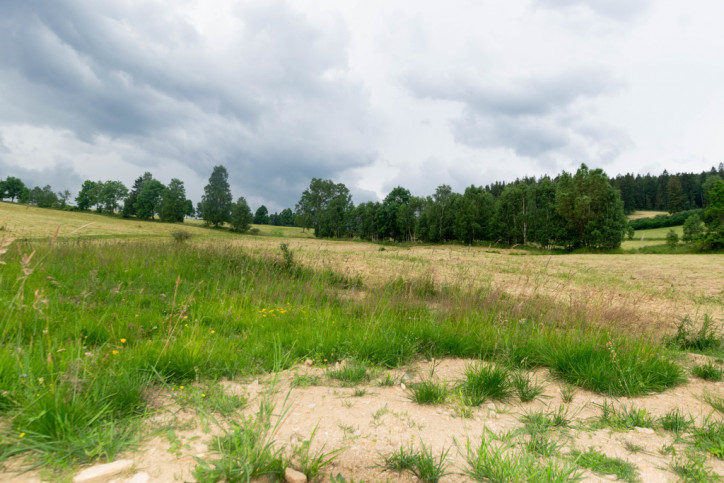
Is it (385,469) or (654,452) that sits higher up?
(385,469)

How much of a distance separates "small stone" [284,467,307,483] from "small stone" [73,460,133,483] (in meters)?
0.86

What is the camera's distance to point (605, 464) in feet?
6.77

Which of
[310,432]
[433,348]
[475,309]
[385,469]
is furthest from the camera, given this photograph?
[475,309]

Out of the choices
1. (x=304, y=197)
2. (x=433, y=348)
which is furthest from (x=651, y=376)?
(x=304, y=197)

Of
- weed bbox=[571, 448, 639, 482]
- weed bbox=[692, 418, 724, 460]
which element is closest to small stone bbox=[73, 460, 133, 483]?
weed bbox=[571, 448, 639, 482]

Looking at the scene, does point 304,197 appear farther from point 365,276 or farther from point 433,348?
point 433,348

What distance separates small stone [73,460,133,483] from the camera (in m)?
1.60

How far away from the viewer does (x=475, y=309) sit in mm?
5348

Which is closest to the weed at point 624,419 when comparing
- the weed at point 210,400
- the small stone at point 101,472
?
the weed at point 210,400

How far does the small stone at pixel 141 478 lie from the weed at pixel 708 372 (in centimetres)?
559

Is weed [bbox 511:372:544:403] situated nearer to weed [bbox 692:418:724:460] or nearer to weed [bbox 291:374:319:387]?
weed [bbox 692:418:724:460]

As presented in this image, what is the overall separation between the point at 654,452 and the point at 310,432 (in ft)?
8.02

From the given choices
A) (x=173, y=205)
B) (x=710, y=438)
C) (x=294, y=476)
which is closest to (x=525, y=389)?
(x=710, y=438)

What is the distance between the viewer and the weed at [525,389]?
2936mm
